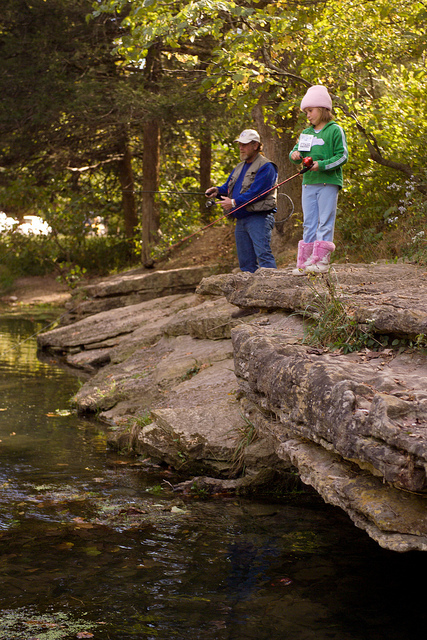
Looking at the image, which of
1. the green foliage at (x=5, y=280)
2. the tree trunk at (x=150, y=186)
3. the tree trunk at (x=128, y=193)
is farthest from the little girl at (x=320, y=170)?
the green foliage at (x=5, y=280)

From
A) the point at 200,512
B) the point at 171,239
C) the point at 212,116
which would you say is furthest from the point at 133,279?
the point at 200,512

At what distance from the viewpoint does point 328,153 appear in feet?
20.8

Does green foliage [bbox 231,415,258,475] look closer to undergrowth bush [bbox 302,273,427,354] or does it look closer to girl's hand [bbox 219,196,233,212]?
undergrowth bush [bbox 302,273,427,354]

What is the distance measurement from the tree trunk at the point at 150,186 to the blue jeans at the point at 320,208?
10577 millimetres

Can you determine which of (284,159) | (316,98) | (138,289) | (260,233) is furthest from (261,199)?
(138,289)

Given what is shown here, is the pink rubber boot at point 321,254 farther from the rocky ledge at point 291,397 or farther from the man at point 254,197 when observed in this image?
the man at point 254,197

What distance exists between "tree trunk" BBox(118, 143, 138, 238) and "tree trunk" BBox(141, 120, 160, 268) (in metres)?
2.59

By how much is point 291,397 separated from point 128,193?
17444mm

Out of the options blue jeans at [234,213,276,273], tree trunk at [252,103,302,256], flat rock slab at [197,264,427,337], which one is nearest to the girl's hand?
blue jeans at [234,213,276,273]

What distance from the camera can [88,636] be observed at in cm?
321

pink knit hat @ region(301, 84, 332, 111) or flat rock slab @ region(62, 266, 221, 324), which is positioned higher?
pink knit hat @ region(301, 84, 332, 111)

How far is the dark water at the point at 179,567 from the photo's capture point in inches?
133

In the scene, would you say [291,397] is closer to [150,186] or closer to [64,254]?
[150,186]

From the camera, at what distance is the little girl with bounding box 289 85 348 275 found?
629 cm
